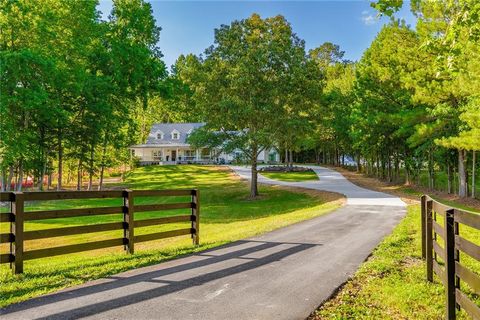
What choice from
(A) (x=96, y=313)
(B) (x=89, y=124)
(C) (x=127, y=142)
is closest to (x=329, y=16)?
(A) (x=96, y=313)

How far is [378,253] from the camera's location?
8234 mm

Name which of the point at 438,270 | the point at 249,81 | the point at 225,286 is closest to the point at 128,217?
the point at 225,286

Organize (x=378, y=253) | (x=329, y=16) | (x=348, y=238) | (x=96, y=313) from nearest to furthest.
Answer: (x=96, y=313)
(x=378, y=253)
(x=348, y=238)
(x=329, y=16)

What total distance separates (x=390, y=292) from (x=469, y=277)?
6.37 feet

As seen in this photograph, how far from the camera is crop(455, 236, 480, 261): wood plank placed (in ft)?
12.2

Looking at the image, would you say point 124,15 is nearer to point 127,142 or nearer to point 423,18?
point 127,142

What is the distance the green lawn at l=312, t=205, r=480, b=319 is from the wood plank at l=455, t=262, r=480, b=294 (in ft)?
3.06

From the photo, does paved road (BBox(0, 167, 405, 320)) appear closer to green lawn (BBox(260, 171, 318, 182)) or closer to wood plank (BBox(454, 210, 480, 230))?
wood plank (BBox(454, 210, 480, 230))

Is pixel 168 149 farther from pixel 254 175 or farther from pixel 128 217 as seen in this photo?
pixel 128 217

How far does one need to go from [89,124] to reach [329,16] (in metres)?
20.5

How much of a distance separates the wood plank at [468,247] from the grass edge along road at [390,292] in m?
1.13

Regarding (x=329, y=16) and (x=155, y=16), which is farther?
(x=155, y=16)

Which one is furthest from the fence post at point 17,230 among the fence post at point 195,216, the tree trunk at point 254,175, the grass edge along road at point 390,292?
the tree trunk at point 254,175

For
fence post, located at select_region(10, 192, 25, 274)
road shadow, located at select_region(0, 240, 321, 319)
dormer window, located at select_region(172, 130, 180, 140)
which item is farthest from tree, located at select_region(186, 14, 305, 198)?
dormer window, located at select_region(172, 130, 180, 140)
